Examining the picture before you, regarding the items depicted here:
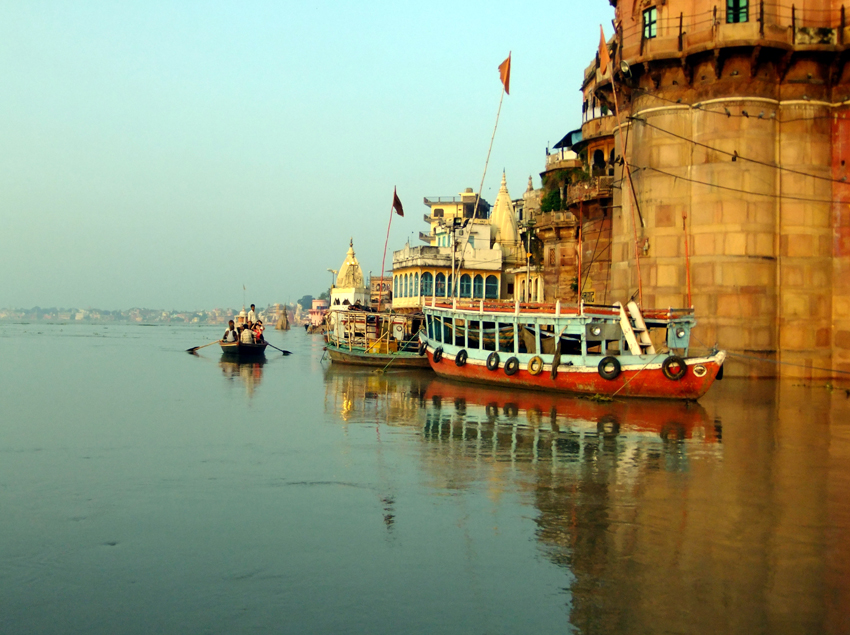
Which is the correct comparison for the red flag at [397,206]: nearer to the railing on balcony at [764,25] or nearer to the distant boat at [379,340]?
the distant boat at [379,340]

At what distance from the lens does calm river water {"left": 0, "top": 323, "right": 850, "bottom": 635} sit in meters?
8.45

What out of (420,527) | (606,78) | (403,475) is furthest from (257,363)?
(420,527)

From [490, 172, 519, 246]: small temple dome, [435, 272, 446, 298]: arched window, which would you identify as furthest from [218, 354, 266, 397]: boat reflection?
[490, 172, 519, 246]: small temple dome

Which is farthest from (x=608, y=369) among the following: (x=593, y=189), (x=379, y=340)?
(x=379, y=340)

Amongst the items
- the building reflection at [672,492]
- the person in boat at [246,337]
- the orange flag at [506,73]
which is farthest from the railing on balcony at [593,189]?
the person in boat at [246,337]

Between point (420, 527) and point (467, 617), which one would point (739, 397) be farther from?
point (467, 617)

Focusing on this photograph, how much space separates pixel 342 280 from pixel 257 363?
62564 millimetres

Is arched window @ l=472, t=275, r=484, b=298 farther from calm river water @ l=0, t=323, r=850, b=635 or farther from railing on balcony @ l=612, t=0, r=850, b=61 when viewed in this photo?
calm river water @ l=0, t=323, r=850, b=635

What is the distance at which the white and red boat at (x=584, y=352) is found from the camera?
2553cm

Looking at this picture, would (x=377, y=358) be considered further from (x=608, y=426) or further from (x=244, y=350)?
(x=608, y=426)

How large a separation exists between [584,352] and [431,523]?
16599 millimetres

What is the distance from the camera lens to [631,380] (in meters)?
25.9

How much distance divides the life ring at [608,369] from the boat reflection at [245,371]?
12.8 metres

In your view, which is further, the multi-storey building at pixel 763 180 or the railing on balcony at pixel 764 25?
the multi-storey building at pixel 763 180
